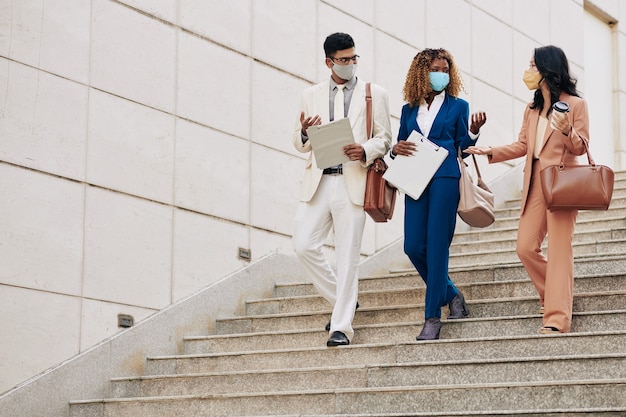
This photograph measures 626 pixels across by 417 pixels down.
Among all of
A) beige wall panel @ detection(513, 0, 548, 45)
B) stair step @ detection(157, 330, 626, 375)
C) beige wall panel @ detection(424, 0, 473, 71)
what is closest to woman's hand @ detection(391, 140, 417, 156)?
stair step @ detection(157, 330, 626, 375)

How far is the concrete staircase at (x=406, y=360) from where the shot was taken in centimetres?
704

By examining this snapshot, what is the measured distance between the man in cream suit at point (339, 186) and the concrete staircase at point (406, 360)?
0.40 m

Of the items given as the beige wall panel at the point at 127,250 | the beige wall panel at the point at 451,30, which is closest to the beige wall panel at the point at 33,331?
the beige wall panel at the point at 127,250

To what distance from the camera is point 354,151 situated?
27.6 ft

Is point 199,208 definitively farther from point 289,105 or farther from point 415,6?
point 415,6

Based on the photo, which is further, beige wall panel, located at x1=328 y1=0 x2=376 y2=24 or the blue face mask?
beige wall panel, located at x1=328 y1=0 x2=376 y2=24

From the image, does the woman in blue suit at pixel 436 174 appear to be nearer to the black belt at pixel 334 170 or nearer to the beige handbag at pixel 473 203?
the beige handbag at pixel 473 203

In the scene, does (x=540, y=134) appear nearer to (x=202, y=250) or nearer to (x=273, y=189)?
(x=202, y=250)

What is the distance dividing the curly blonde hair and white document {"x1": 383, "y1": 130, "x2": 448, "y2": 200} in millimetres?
352

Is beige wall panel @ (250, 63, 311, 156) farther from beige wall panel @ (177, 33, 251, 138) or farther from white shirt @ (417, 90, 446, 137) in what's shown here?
white shirt @ (417, 90, 446, 137)

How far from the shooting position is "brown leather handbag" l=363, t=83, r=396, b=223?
27.8ft

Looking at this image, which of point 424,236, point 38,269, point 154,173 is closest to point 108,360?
point 38,269

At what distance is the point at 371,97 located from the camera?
873 cm

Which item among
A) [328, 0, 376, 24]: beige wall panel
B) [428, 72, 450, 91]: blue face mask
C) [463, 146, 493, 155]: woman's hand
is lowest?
[463, 146, 493, 155]: woman's hand
